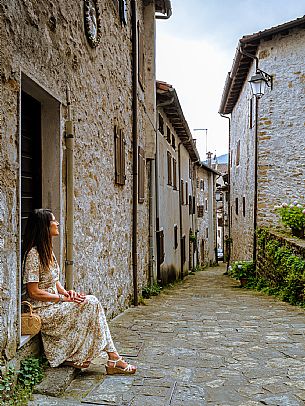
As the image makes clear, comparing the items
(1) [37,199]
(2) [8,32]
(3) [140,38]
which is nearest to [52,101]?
(1) [37,199]

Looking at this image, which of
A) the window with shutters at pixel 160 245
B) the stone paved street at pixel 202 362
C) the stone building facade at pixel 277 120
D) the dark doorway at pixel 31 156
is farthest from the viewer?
the stone building facade at pixel 277 120

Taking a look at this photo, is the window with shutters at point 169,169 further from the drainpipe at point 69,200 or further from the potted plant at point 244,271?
the drainpipe at point 69,200

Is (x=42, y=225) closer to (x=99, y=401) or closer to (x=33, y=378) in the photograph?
(x=33, y=378)

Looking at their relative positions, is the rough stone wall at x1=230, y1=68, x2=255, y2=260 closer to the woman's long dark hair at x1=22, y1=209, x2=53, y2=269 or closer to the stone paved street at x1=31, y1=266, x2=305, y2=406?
the stone paved street at x1=31, y1=266, x2=305, y2=406

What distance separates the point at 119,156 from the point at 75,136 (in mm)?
2280

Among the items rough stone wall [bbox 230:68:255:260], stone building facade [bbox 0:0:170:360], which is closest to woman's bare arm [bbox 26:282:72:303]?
stone building facade [bbox 0:0:170:360]

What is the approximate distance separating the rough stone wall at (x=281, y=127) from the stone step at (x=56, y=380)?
1137 centimetres

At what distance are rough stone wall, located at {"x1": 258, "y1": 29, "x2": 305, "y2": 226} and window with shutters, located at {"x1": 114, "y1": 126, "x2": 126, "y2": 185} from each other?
7.92 metres

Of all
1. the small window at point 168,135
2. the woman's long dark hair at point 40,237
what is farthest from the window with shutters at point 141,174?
the woman's long dark hair at point 40,237

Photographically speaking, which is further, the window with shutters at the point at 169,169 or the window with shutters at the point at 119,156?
the window with shutters at the point at 169,169

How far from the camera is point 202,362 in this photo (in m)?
4.72

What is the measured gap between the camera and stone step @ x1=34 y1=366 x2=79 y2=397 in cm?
347

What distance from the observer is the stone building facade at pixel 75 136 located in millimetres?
3383

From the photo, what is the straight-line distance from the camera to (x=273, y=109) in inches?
578
